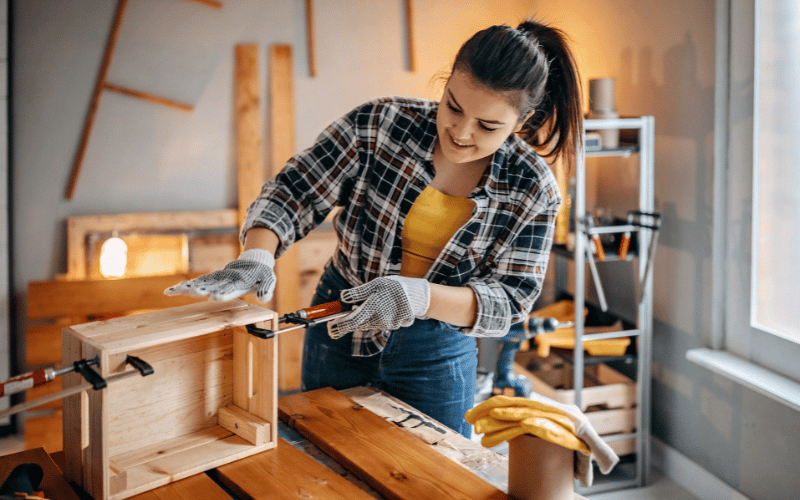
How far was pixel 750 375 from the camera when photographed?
89.3 inches

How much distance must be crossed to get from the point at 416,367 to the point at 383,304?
27 centimetres

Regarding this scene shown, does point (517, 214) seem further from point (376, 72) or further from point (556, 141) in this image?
point (376, 72)

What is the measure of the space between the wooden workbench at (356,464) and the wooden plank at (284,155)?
6.85 ft

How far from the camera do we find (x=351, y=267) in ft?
5.02

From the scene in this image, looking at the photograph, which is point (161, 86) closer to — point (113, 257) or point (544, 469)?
point (113, 257)

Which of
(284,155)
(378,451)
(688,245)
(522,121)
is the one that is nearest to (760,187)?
(688,245)

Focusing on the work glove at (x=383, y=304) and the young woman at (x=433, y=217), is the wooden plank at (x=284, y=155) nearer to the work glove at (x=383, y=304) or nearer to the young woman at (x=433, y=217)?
the young woman at (x=433, y=217)

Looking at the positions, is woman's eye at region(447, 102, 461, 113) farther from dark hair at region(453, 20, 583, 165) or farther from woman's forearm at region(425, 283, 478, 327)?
woman's forearm at region(425, 283, 478, 327)

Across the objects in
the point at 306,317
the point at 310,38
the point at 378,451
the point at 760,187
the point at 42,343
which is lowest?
the point at 42,343

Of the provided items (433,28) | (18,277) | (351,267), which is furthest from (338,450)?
(433,28)

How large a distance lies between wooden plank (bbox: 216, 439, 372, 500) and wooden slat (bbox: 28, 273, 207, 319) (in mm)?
2086

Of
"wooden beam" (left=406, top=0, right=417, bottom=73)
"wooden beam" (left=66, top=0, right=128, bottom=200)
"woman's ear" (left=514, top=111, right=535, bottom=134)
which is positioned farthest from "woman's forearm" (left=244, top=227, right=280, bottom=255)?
"wooden beam" (left=406, top=0, right=417, bottom=73)

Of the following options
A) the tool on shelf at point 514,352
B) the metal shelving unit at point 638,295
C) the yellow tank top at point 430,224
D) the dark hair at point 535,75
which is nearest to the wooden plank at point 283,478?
the yellow tank top at point 430,224

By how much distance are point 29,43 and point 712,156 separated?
2904 mm
